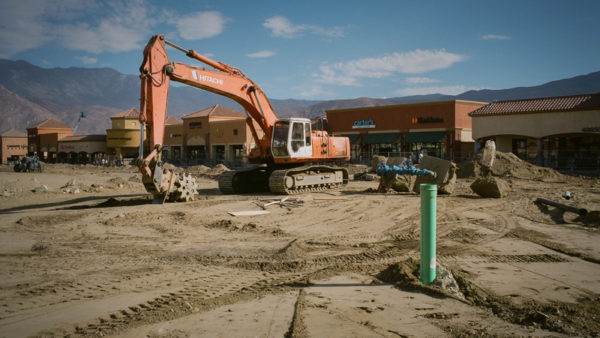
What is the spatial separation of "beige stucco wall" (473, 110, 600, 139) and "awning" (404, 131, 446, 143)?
130 inches

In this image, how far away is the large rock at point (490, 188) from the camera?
13.5 m

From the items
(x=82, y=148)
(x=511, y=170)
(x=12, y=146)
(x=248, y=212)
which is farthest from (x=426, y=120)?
(x=12, y=146)

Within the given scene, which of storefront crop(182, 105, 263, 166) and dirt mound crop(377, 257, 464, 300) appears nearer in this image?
dirt mound crop(377, 257, 464, 300)

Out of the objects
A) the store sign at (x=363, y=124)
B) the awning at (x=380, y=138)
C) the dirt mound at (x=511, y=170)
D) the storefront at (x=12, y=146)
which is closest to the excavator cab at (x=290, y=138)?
the dirt mound at (x=511, y=170)

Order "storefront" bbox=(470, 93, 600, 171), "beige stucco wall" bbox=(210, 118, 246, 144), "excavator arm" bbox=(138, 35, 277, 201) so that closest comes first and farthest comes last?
"excavator arm" bbox=(138, 35, 277, 201) < "storefront" bbox=(470, 93, 600, 171) < "beige stucco wall" bbox=(210, 118, 246, 144)

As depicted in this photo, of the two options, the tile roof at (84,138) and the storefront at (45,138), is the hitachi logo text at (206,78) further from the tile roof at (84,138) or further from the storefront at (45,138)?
the storefront at (45,138)

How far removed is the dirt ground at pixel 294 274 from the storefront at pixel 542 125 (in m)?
23.7

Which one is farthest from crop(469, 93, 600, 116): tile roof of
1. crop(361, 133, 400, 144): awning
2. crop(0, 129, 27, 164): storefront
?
crop(0, 129, 27, 164): storefront

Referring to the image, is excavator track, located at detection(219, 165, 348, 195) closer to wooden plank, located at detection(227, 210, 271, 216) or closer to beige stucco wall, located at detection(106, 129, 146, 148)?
wooden plank, located at detection(227, 210, 271, 216)

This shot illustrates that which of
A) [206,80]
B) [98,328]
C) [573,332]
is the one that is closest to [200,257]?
[98,328]

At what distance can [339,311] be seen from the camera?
13.3ft

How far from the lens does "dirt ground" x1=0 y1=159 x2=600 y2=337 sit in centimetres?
378

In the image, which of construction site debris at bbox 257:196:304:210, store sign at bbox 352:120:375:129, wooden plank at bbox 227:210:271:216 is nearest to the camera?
wooden plank at bbox 227:210:271:216

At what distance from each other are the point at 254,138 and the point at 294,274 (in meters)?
10.4
